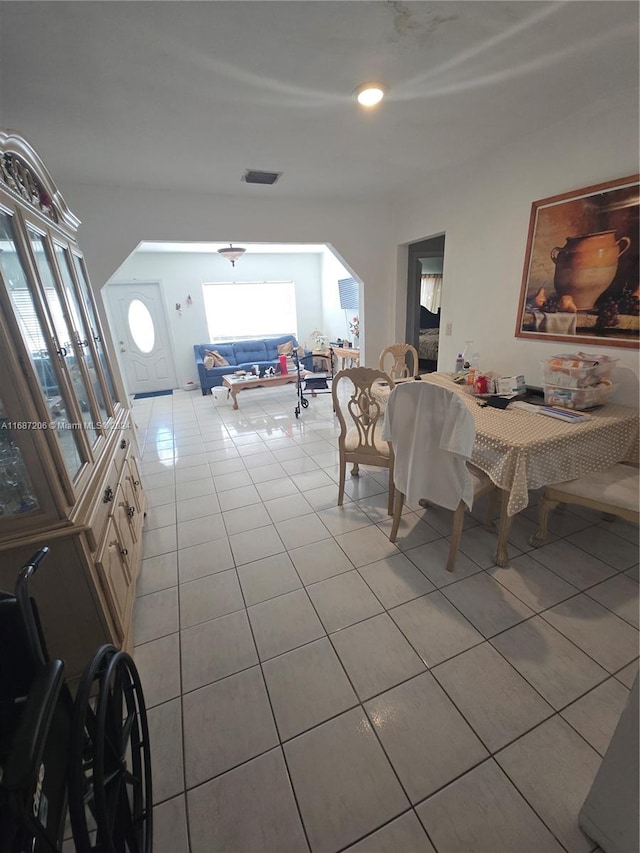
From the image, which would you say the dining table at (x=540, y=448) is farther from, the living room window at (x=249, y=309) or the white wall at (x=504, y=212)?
the living room window at (x=249, y=309)

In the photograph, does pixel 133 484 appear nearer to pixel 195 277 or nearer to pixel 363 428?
pixel 363 428

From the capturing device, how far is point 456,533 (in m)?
1.87

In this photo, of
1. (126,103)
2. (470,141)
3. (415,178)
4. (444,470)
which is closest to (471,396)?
(444,470)

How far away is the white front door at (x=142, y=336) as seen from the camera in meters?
6.12

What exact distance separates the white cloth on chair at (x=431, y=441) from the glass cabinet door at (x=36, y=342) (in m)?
1.52

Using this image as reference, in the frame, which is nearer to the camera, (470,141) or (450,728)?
(450,728)

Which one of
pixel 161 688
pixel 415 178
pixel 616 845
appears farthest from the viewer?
pixel 415 178

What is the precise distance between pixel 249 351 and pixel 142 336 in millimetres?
1976

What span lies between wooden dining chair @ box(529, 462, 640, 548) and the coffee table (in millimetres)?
3726

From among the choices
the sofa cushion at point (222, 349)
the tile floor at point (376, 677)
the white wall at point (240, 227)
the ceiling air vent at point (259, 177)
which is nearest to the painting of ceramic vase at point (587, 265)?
the tile floor at point (376, 677)

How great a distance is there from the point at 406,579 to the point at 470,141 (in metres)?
3.11

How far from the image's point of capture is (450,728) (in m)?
1.25

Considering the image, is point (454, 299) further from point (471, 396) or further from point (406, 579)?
point (406, 579)

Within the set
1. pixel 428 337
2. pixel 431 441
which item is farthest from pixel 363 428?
pixel 428 337
